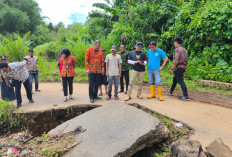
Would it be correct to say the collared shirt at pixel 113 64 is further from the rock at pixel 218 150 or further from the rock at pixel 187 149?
the rock at pixel 218 150

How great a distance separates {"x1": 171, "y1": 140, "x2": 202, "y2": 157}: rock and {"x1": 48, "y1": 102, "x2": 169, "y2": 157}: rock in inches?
19.5

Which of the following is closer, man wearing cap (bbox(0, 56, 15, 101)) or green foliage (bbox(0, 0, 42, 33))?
man wearing cap (bbox(0, 56, 15, 101))

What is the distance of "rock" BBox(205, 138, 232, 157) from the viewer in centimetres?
229

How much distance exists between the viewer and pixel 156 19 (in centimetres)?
971

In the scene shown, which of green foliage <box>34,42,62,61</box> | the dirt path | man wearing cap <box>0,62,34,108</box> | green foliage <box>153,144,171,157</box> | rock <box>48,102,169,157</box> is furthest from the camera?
green foliage <box>34,42,62,61</box>

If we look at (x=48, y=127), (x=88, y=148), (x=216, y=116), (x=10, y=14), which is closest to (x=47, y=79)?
(x=48, y=127)

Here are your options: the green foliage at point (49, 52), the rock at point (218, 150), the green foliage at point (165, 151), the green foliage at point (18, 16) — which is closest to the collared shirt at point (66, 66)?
the green foliage at point (165, 151)

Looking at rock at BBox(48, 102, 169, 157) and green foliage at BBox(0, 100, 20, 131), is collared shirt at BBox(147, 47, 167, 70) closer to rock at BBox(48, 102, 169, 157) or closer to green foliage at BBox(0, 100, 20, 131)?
rock at BBox(48, 102, 169, 157)

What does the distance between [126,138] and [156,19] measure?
8393 mm

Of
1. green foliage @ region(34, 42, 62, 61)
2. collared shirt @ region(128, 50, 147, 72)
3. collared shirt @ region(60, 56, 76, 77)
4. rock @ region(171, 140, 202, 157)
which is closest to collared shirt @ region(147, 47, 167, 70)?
collared shirt @ region(128, 50, 147, 72)

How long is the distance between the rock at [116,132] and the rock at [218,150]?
0.85 metres

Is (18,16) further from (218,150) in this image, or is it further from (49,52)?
(218,150)

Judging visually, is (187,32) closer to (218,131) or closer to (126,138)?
(218,131)

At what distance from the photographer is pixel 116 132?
10.1 feet
